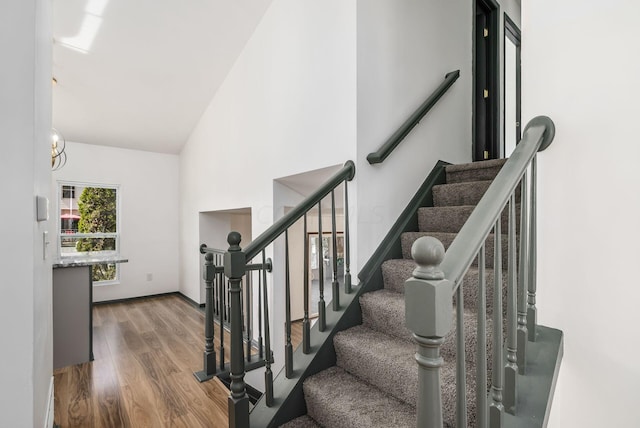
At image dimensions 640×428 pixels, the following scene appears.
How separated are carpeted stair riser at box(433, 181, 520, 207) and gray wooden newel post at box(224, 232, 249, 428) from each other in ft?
5.37

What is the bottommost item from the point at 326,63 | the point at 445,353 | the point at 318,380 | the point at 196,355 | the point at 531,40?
the point at 196,355

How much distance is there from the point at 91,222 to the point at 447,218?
5913mm

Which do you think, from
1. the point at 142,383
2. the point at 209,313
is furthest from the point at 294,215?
the point at 142,383

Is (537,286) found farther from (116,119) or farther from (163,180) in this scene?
(163,180)

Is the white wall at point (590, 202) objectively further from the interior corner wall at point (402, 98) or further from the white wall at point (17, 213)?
the white wall at point (17, 213)

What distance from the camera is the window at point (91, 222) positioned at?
18.0 feet

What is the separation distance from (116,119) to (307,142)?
3.77m

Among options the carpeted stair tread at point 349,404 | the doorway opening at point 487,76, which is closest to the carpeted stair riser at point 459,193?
the doorway opening at point 487,76

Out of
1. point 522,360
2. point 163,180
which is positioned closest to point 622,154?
point 522,360

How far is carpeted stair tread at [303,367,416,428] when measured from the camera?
56.3 inches

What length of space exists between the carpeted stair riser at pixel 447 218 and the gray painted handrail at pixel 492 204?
0.79 metres

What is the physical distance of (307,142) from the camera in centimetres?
257

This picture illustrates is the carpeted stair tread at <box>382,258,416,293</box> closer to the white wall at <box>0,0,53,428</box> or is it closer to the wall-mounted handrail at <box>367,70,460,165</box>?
the wall-mounted handrail at <box>367,70,460,165</box>

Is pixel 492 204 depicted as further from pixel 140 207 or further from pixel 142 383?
pixel 140 207
